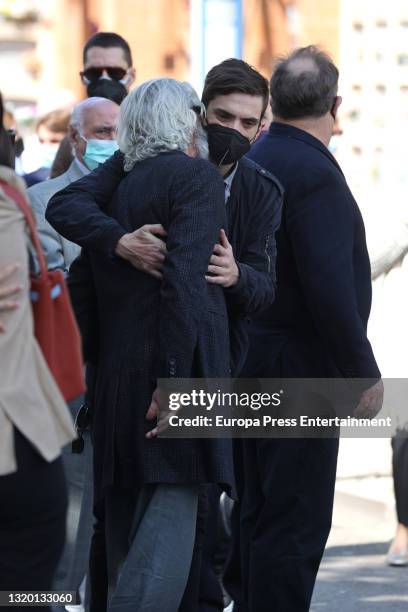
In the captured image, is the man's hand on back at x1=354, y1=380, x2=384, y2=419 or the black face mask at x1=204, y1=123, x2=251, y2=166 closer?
the black face mask at x1=204, y1=123, x2=251, y2=166

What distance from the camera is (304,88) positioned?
499cm

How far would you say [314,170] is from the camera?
4.85 meters

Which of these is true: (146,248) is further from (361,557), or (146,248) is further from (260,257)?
(361,557)

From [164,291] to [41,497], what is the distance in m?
0.86

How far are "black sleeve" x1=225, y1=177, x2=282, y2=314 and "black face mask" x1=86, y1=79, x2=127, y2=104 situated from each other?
2.09 metres

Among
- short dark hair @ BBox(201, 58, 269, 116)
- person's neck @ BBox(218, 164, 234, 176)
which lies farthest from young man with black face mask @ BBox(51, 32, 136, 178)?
person's neck @ BBox(218, 164, 234, 176)

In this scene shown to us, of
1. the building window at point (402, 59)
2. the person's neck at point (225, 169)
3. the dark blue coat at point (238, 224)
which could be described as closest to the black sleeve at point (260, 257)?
the dark blue coat at point (238, 224)

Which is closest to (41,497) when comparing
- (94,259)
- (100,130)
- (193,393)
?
(193,393)

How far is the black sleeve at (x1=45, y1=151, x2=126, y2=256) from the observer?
4.16m

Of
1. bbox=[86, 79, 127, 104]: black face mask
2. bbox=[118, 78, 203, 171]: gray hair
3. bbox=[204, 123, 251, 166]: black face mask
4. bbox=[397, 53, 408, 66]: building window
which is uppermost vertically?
bbox=[118, 78, 203, 171]: gray hair

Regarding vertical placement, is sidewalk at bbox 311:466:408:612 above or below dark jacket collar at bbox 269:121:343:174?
below

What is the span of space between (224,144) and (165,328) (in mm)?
693

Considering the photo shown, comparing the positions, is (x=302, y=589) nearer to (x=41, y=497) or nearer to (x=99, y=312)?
(x=99, y=312)

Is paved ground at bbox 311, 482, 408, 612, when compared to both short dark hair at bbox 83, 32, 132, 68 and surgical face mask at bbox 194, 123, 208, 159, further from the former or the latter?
short dark hair at bbox 83, 32, 132, 68
